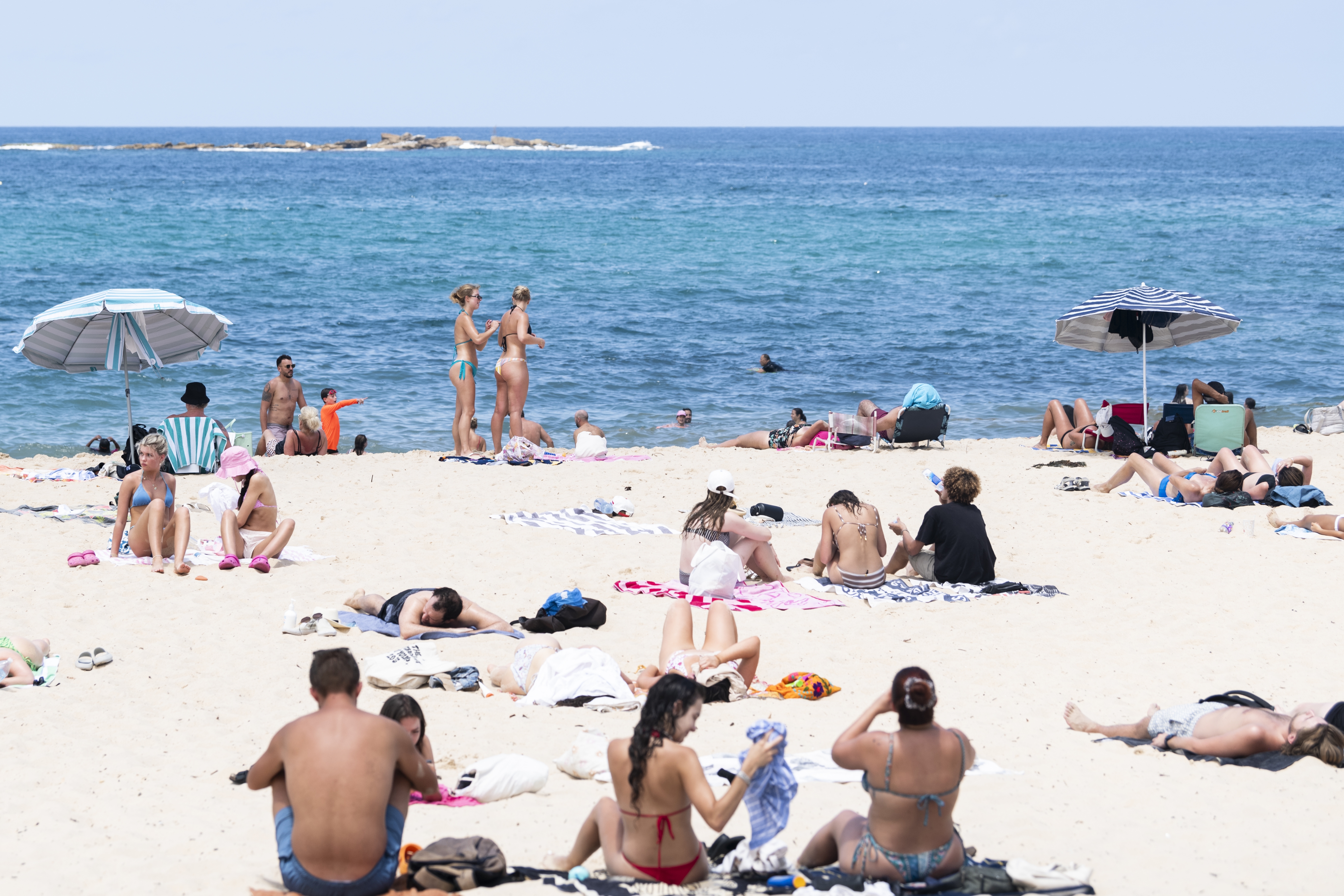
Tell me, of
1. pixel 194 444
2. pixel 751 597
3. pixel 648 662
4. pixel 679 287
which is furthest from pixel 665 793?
pixel 679 287

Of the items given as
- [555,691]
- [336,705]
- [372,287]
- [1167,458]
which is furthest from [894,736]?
[372,287]

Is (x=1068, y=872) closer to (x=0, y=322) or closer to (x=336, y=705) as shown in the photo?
(x=336, y=705)

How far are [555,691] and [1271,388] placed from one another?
52.3 ft

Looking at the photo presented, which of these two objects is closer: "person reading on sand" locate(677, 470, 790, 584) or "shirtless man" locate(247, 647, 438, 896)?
"shirtless man" locate(247, 647, 438, 896)

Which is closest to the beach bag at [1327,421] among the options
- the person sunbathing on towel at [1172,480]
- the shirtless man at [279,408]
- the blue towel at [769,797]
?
the person sunbathing on towel at [1172,480]

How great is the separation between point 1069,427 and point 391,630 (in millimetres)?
9354

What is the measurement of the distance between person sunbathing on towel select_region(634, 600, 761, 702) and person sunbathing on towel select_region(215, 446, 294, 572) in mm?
3529

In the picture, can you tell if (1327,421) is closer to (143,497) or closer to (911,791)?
(911,791)

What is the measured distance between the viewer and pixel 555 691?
6.42 meters

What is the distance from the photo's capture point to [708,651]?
6656 mm

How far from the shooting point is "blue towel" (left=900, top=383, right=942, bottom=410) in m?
14.1

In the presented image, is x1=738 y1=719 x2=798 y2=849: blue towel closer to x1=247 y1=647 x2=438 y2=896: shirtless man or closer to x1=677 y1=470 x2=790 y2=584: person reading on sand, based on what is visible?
x1=247 y1=647 x2=438 y2=896: shirtless man

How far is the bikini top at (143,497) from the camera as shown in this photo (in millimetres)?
8680

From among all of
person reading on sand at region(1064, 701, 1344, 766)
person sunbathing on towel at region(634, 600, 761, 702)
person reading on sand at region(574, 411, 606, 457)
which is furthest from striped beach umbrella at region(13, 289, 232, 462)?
person reading on sand at region(1064, 701, 1344, 766)
